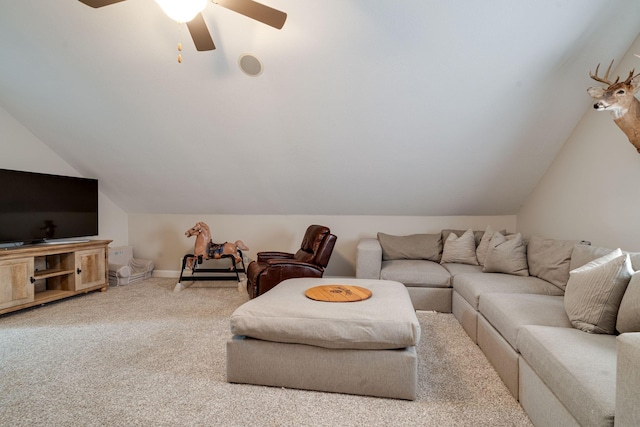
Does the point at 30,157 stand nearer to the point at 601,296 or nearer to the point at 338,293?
the point at 338,293

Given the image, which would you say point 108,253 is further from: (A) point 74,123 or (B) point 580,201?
(B) point 580,201

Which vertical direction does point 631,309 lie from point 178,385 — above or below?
above

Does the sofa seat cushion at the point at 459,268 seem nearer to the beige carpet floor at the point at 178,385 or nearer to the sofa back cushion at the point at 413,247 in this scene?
the sofa back cushion at the point at 413,247

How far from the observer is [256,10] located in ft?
6.17

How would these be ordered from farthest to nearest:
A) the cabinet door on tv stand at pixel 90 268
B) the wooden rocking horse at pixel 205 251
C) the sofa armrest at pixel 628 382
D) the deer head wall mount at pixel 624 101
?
the wooden rocking horse at pixel 205 251 < the cabinet door on tv stand at pixel 90 268 < the deer head wall mount at pixel 624 101 < the sofa armrest at pixel 628 382

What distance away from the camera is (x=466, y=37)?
2.59 m

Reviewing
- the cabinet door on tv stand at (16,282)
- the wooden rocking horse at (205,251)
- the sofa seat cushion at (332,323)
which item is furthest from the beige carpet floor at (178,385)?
the wooden rocking horse at (205,251)

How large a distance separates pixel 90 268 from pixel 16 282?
0.82 meters

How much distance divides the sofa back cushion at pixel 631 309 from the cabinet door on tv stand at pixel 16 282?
4802mm

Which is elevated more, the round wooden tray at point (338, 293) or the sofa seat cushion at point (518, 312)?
the round wooden tray at point (338, 293)

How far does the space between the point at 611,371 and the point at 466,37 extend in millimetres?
2349

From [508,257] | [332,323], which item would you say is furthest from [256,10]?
[508,257]

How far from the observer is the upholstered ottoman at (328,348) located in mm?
1896

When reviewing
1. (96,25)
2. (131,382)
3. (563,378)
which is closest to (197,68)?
(96,25)
